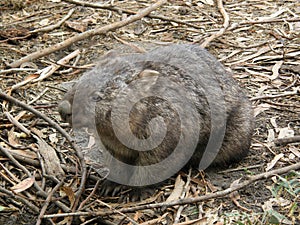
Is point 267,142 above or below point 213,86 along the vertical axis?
below

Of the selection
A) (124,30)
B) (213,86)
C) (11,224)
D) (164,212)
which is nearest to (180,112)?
(213,86)

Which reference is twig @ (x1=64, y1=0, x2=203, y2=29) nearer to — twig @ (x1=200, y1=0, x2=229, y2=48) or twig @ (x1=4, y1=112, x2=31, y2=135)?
twig @ (x1=200, y1=0, x2=229, y2=48)

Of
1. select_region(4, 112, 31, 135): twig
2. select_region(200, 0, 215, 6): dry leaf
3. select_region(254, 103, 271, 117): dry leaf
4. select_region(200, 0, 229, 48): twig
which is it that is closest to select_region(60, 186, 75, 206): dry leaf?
select_region(4, 112, 31, 135): twig

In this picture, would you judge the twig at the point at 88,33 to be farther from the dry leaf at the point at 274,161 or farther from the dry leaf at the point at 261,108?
the dry leaf at the point at 274,161

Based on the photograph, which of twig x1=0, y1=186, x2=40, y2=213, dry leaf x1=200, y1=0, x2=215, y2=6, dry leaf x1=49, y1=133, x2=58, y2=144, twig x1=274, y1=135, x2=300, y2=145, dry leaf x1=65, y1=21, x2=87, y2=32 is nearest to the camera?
twig x1=0, y1=186, x2=40, y2=213

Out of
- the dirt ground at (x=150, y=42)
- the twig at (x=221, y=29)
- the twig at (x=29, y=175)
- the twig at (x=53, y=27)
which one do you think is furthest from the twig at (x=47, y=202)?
the twig at (x=53, y=27)

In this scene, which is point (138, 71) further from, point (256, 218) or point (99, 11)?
point (99, 11)

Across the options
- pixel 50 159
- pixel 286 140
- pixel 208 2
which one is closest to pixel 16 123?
pixel 50 159

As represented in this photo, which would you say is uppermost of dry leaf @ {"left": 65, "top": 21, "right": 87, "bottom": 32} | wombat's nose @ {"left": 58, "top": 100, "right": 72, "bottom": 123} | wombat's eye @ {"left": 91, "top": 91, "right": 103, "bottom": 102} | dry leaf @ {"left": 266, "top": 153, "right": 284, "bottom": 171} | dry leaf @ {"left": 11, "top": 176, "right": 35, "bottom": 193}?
wombat's eye @ {"left": 91, "top": 91, "right": 103, "bottom": 102}
